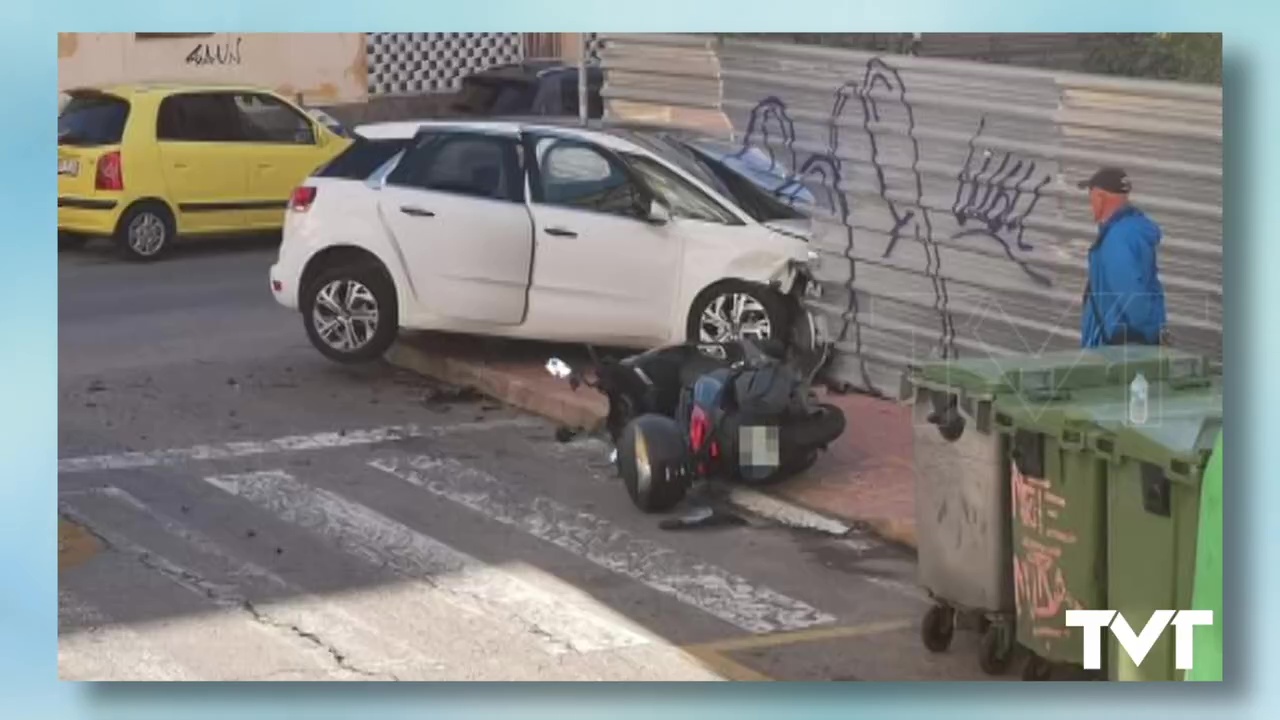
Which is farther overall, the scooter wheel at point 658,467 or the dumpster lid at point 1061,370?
the scooter wheel at point 658,467

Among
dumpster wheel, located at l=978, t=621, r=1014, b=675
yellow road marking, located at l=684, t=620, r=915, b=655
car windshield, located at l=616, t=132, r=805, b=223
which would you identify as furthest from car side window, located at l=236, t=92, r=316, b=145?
dumpster wheel, located at l=978, t=621, r=1014, b=675

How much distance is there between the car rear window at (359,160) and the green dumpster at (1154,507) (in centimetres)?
314

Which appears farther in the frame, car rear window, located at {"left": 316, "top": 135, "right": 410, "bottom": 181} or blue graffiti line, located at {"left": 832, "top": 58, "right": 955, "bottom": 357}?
car rear window, located at {"left": 316, "top": 135, "right": 410, "bottom": 181}

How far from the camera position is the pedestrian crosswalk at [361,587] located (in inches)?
354

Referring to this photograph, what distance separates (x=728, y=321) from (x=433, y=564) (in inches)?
59.4

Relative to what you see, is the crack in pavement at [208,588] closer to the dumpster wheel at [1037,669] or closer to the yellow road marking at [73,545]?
the yellow road marking at [73,545]

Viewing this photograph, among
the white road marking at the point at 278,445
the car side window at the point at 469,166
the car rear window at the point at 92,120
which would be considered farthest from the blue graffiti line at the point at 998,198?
the car rear window at the point at 92,120

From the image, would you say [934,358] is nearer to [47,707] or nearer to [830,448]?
[830,448]

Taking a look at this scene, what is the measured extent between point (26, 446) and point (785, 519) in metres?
2.97

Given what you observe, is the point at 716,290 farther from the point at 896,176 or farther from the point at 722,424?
the point at 896,176

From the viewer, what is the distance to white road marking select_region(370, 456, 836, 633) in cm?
901

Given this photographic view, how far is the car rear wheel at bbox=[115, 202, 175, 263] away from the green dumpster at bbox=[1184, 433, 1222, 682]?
427 cm

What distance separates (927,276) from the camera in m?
9.27

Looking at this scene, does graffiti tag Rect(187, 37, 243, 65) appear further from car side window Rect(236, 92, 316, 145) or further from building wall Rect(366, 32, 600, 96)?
building wall Rect(366, 32, 600, 96)
